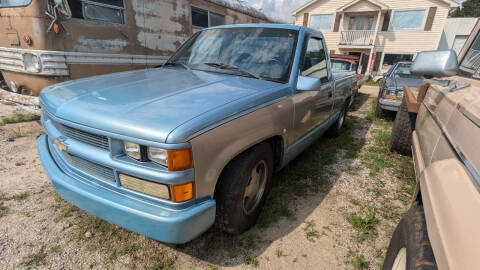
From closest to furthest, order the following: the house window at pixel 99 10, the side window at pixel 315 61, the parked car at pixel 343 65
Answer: the side window at pixel 315 61, the house window at pixel 99 10, the parked car at pixel 343 65

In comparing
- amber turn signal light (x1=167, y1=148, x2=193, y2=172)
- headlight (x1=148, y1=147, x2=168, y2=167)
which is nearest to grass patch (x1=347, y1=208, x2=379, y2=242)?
amber turn signal light (x1=167, y1=148, x2=193, y2=172)

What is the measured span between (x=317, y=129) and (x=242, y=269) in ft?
6.92

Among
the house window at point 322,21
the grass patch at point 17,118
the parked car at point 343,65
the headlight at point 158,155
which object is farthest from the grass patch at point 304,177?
the house window at point 322,21

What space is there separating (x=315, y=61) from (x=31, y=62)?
13.7 ft

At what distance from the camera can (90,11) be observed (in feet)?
14.7

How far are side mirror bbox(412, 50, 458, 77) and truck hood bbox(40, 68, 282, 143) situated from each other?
3.72 ft

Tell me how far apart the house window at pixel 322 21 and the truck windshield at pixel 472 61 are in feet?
61.9

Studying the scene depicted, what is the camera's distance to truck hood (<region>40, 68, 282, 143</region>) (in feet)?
5.05

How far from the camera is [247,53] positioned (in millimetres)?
2781

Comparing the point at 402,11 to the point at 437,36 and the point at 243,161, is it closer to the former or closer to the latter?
the point at 437,36

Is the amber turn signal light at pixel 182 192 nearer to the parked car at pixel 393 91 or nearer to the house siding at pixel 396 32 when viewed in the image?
the parked car at pixel 393 91

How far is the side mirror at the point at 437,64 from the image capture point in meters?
1.78

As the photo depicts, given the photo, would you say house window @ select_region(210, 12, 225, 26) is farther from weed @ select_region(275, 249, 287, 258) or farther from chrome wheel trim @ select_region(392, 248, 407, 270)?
chrome wheel trim @ select_region(392, 248, 407, 270)

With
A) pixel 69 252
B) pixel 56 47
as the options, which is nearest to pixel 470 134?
pixel 69 252
